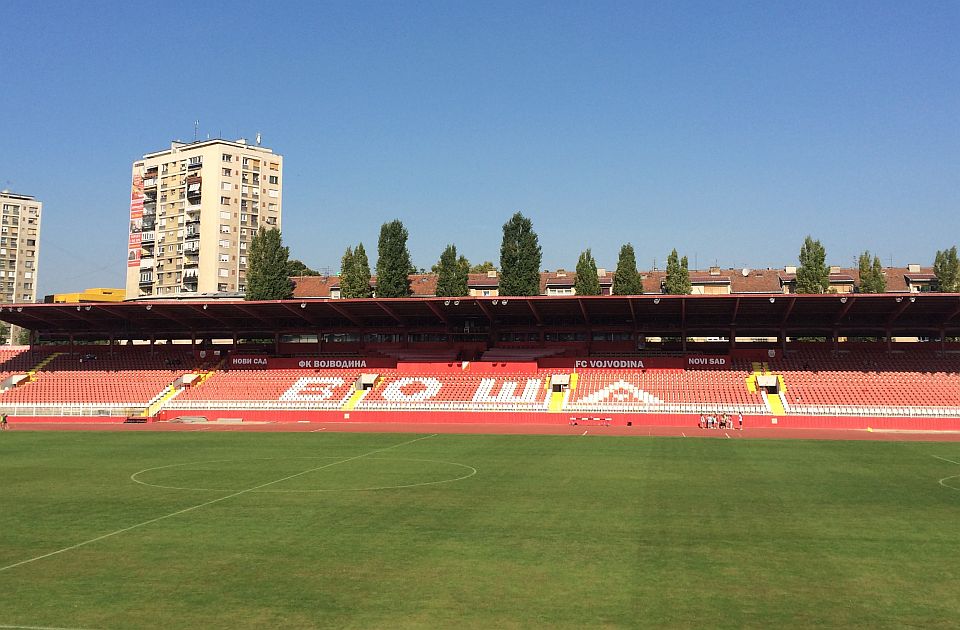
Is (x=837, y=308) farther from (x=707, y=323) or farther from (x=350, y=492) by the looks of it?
(x=350, y=492)

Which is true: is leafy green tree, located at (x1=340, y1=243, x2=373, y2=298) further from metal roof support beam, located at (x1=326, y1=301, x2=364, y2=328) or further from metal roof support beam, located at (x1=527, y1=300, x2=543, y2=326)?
metal roof support beam, located at (x1=527, y1=300, x2=543, y2=326)

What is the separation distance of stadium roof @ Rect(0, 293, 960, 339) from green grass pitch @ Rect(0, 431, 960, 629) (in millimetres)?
28603

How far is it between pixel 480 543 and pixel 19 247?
182 meters

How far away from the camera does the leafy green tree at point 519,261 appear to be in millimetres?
90175

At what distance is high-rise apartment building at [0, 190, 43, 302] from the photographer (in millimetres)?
164625

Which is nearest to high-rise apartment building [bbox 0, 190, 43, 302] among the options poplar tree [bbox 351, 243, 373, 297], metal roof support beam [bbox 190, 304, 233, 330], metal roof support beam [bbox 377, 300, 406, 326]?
poplar tree [bbox 351, 243, 373, 297]

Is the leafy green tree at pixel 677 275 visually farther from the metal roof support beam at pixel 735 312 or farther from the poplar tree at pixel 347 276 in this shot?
the poplar tree at pixel 347 276

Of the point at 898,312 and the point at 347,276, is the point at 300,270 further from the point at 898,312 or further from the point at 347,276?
the point at 898,312

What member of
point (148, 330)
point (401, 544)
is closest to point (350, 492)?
point (401, 544)

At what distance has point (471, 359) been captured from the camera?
2800 inches

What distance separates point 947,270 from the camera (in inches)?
3664

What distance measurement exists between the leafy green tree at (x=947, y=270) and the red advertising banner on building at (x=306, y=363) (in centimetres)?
6795

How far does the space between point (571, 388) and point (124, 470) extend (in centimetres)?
3883

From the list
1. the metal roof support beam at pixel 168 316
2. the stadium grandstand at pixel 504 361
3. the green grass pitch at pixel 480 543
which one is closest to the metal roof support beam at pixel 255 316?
the stadium grandstand at pixel 504 361
